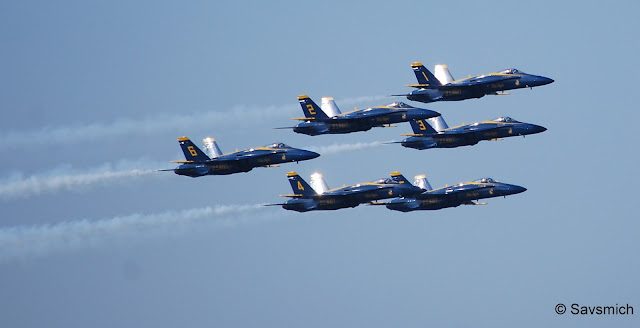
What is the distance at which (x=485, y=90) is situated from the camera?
522ft

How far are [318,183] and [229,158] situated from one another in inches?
427

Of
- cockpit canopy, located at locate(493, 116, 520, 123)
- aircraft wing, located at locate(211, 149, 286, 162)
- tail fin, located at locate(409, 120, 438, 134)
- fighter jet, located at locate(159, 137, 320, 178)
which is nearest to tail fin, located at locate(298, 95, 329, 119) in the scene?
fighter jet, located at locate(159, 137, 320, 178)

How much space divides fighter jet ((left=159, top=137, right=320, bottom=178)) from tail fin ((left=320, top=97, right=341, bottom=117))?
6.14 metres

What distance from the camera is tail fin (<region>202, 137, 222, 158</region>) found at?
15174 cm

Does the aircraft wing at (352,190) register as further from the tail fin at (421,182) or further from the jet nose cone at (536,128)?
the jet nose cone at (536,128)

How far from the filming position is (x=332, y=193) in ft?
501

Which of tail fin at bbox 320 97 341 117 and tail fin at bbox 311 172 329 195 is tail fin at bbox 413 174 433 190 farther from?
tail fin at bbox 320 97 341 117

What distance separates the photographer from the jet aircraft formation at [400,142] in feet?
496

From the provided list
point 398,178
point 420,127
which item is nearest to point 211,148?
point 398,178

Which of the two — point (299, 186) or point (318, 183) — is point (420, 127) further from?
point (299, 186)

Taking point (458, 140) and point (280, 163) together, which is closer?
point (280, 163)

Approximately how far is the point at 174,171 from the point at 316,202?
1536 centimetres

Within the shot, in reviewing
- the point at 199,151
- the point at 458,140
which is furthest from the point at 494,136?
the point at 199,151

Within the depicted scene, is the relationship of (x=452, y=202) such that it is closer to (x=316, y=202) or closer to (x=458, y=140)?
(x=458, y=140)
